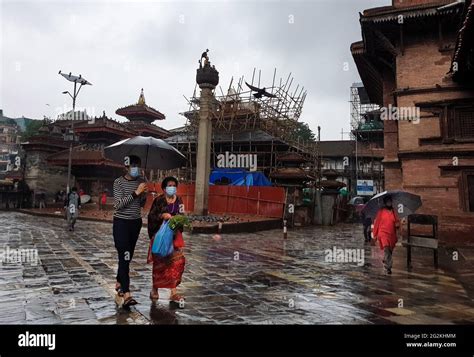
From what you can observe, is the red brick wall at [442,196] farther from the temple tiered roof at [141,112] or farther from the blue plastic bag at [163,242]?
the temple tiered roof at [141,112]

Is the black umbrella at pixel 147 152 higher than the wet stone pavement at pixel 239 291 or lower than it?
higher

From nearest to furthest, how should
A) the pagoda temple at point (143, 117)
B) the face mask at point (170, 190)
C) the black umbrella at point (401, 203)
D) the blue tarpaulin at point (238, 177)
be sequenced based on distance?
the face mask at point (170, 190) < the black umbrella at point (401, 203) < the blue tarpaulin at point (238, 177) < the pagoda temple at point (143, 117)

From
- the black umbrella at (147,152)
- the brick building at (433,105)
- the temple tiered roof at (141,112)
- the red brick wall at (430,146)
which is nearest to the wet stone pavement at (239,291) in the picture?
the black umbrella at (147,152)

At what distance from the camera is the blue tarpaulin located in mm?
25500

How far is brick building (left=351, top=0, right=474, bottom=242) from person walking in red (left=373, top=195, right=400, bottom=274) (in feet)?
19.8

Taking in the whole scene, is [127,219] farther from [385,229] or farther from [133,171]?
[385,229]

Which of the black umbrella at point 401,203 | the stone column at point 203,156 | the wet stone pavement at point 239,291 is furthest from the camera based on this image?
the stone column at point 203,156

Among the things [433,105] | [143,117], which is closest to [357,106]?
[143,117]

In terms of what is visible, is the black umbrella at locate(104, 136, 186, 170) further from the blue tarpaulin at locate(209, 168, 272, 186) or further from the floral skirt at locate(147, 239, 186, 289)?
the blue tarpaulin at locate(209, 168, 272, 186)

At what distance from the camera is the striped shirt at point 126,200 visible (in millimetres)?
4918

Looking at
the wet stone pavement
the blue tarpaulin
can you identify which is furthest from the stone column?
the wet stone pavement

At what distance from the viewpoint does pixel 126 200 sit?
490cm

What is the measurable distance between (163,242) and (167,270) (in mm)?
434

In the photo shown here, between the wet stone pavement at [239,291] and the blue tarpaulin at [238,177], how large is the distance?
1514 centimetres
